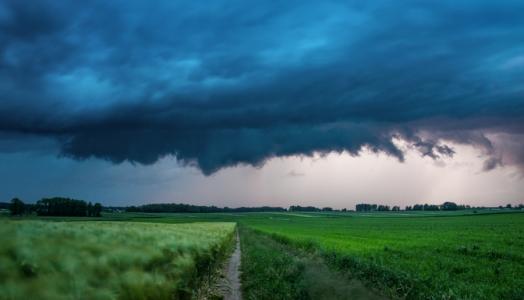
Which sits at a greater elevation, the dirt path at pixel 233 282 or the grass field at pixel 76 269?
the grass field at pixel 76 269

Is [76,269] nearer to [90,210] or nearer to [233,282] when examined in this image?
[233,282]

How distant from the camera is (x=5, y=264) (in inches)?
145

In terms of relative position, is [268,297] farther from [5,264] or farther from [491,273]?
[5,264]

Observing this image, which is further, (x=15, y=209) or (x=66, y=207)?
(x=66, y=207)

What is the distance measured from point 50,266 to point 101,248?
1331 millimetres

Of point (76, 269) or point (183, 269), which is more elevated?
point (76, 269)

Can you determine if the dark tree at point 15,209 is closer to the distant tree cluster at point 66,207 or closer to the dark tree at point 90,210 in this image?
the distant tree cluster at point 66,207

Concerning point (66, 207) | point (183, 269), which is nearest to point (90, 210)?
point (66, 207)

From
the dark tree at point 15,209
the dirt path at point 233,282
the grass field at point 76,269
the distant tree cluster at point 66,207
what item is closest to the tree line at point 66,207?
the distant tree cluster at point 66,207

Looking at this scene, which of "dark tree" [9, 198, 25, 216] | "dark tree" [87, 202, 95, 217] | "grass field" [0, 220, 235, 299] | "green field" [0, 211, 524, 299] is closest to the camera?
"grass field" [0, 220, 235, 299]

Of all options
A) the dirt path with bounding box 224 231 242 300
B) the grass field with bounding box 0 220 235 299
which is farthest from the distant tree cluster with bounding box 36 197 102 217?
the grass field with bounding box 0 220 235 299

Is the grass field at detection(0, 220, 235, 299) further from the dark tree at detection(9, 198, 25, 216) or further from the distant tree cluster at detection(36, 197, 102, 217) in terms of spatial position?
the distant tree cluster at detection(36, 197, 102, 217)

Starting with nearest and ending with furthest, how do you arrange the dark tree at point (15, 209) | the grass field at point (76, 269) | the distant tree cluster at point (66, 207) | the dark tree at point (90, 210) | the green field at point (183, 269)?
the grass field at point (76, 269), the green field at point (183, 269), the dark tree at point (15, 209), the distant tree cluster at point (66, 207), the dark tree at point (90, 210)

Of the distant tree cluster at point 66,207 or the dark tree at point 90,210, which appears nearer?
the distant tree cluster at point 66,207
